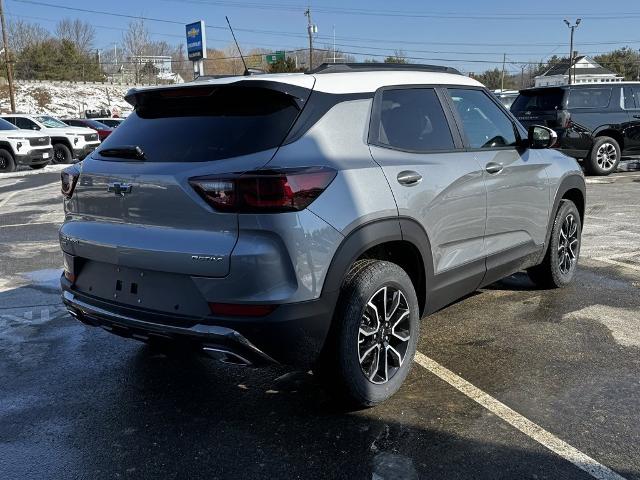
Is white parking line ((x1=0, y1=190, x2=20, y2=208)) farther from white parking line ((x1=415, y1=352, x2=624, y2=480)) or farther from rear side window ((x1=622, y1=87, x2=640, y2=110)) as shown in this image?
rear side window ((x1=622, y1=87, x2=640, y2=110))

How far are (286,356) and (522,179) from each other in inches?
96.5

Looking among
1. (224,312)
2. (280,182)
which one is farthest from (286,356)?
(280,182)

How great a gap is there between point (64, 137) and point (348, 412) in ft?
67.9

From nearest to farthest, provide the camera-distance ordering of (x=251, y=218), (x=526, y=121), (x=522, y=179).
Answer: (x=251, y=218) → (x=522, y=179) → (x=526, y=121)

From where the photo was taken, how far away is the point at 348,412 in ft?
10.8

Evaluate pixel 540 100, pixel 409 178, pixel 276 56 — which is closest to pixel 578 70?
pixel 276 56

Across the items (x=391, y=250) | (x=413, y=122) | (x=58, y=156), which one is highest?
(x=413, y=122)

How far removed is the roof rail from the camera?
11.1 feet

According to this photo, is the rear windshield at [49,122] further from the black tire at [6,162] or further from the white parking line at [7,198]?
the white parking line at [7,198]

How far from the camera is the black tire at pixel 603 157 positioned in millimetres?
Answer: 13281

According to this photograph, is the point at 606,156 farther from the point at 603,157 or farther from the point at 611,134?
the point at 611,134

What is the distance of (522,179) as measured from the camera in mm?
4457

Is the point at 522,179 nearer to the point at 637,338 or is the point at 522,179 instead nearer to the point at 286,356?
the point at 637,338

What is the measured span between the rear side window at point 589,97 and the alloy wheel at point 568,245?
845 centimetres
